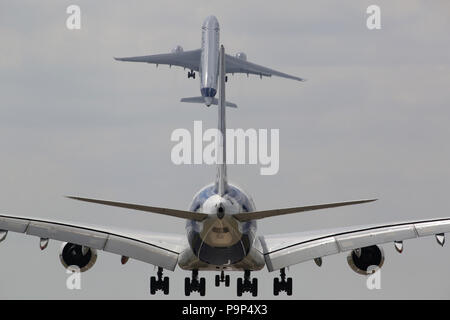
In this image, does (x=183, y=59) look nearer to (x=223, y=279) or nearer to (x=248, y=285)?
(x=223, y=279)

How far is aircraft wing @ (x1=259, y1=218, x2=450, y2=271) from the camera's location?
6309 centimetres

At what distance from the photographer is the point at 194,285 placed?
6406cm

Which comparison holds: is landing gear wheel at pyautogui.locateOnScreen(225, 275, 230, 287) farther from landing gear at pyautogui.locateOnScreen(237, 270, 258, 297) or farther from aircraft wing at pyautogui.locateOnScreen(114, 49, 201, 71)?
aircraft wing at pyautogui.locateOnScreen(114, 49, 201, 71)

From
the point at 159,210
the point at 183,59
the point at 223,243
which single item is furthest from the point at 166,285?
the point at 183,59

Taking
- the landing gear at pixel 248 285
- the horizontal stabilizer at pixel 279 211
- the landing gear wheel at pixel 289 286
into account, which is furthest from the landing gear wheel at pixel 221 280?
the horizontal stabilizer at pixel 279 211

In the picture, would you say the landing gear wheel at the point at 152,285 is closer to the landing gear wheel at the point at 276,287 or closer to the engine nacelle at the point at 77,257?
the engine nacelle at the point at 77,257

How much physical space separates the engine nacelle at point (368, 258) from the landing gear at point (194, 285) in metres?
9.52

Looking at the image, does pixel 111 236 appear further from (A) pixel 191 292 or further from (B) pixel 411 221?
(B) pixel 411 221

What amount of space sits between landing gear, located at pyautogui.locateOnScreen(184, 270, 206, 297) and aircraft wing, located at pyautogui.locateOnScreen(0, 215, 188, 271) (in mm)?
2111

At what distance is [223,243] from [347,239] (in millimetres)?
11498

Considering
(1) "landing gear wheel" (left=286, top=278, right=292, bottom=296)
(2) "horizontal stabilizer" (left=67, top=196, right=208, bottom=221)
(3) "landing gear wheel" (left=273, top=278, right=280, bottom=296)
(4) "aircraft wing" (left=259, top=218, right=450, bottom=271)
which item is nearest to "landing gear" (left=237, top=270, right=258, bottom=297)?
(4) "aircraft wing" (left=259, top=218, right=450, bottom=271)

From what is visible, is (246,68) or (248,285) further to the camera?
(246,68)
